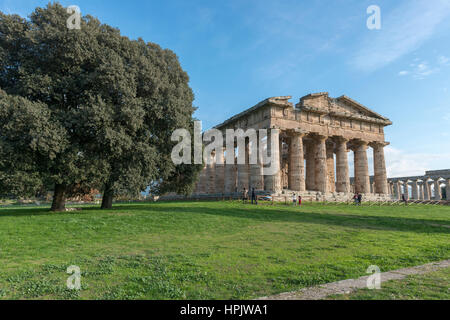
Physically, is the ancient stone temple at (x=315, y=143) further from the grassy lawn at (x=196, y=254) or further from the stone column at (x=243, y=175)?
the grassy lawn at (x=196, y=254)

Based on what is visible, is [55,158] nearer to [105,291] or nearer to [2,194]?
[2,194]

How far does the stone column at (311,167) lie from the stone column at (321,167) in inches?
66.6

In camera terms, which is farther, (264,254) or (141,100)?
(141,100)

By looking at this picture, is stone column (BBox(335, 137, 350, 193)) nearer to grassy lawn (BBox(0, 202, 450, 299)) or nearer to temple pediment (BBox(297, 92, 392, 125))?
temple pediment (BBox(297, 92, 392, 125))

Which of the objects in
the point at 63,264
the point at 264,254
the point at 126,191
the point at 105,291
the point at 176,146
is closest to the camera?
the point at 105,291

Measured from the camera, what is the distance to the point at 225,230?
554 inches

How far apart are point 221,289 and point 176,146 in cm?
1864

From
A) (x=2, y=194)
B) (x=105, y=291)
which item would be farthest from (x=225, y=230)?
(x=2, y=194)

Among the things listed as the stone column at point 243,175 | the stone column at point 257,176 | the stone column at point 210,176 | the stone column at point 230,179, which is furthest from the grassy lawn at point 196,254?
the stone column at point 210,176

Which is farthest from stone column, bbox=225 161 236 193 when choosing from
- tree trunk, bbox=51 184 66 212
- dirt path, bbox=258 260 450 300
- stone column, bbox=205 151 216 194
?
dirt path, bbox=258 260 450 300

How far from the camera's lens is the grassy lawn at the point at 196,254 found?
5762mm

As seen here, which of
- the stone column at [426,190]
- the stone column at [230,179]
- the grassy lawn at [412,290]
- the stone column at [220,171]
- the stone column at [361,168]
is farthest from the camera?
the stone column at [426,190]

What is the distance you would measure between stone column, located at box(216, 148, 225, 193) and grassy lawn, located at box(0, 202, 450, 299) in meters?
32.3

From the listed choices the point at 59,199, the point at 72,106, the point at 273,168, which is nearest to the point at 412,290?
the point at 72,106
